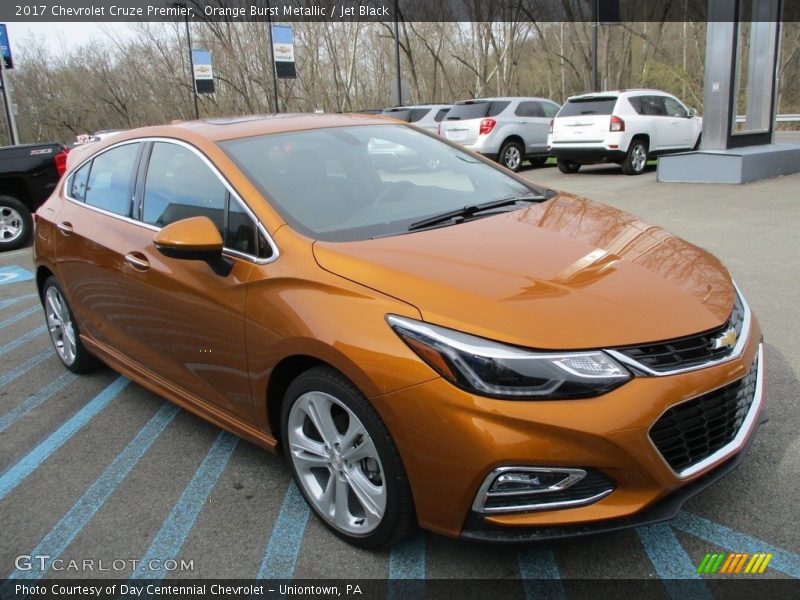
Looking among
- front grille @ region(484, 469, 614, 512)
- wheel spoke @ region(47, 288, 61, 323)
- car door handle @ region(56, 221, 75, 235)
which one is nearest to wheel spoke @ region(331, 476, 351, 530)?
front grille @ region(484, 469, 614, 512)

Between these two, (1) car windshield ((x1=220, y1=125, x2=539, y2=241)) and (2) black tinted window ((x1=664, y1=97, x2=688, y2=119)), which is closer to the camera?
(1) car windshield ((x1=220, y1=125, x2=539, y2=241))

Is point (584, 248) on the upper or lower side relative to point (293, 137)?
lower

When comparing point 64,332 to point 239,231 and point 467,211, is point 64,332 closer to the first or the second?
point 239,231

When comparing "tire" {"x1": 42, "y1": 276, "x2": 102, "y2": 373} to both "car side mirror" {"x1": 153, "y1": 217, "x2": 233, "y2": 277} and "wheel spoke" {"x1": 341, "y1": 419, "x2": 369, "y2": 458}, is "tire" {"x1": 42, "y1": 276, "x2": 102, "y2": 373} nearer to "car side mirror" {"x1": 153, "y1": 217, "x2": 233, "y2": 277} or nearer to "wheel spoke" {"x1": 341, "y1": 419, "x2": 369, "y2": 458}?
"car side mirror" {"x1": 153, "y1": 217, "x2": 233, "y2": 277}

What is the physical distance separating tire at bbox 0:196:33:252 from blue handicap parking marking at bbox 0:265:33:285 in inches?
61.6

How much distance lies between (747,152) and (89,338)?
464 inches

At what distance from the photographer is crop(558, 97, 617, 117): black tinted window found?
48.3ft

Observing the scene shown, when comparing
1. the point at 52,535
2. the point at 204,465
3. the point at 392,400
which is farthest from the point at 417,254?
the point at 52,535

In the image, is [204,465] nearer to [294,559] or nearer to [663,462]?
[294,559]

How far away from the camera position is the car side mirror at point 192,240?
9.22 ft

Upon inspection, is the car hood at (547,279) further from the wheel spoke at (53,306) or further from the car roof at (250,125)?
the wheel spoke at (53,306)

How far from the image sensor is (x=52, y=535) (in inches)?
116

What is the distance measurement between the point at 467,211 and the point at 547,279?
860 mm

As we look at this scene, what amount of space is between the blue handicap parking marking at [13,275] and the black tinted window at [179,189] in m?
5.63
